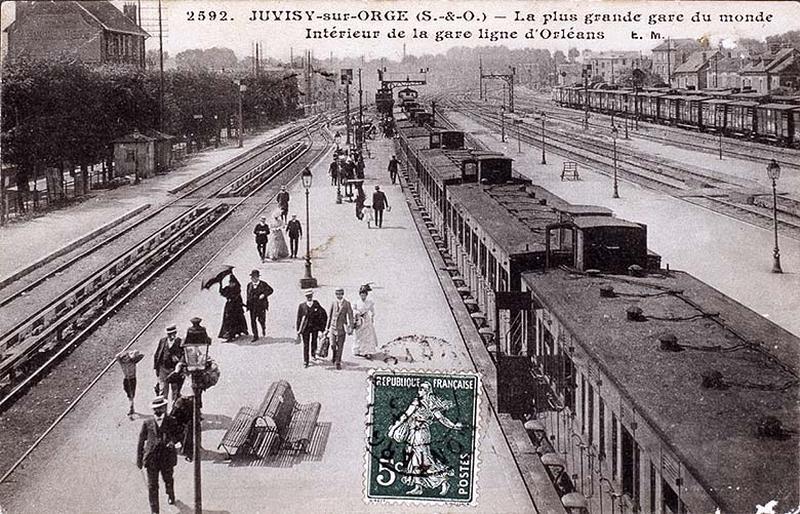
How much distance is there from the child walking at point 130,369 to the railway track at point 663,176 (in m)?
19.0

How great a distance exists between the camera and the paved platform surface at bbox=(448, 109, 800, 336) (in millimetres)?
18438

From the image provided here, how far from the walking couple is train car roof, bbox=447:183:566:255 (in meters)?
2.62

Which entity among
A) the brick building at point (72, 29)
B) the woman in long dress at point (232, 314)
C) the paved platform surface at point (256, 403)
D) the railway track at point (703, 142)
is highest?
the brick building at point (72, 29)

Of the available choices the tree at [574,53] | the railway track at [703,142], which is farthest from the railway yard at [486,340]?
the tree at [574,53]

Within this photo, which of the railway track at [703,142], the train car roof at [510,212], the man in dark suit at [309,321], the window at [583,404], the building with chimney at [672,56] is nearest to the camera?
the window at [583,404]

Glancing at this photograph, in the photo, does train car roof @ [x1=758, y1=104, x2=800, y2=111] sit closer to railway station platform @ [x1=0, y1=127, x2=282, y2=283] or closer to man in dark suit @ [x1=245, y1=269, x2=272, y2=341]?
railway station platform @ [x1=0, y1=127, x2=282, y2=283]

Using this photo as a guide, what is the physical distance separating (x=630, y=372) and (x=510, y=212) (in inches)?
338

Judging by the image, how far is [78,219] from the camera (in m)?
31.4

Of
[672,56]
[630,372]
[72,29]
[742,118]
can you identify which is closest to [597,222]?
[630,372]

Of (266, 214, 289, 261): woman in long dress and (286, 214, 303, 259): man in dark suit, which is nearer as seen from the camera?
(286, 214, 303, 259): man in dark suit

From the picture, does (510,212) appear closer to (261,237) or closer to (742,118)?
(261,237)

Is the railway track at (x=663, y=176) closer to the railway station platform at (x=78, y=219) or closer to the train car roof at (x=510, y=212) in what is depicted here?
the train car roof at (x=510, y=212)

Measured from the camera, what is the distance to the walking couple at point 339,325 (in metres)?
14.2

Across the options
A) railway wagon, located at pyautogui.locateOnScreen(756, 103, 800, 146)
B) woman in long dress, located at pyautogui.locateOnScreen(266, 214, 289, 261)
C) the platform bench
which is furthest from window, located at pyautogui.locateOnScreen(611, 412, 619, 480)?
railway wagon, located at pyautogui.locateOnScreen(756, 103, 800, 146)
